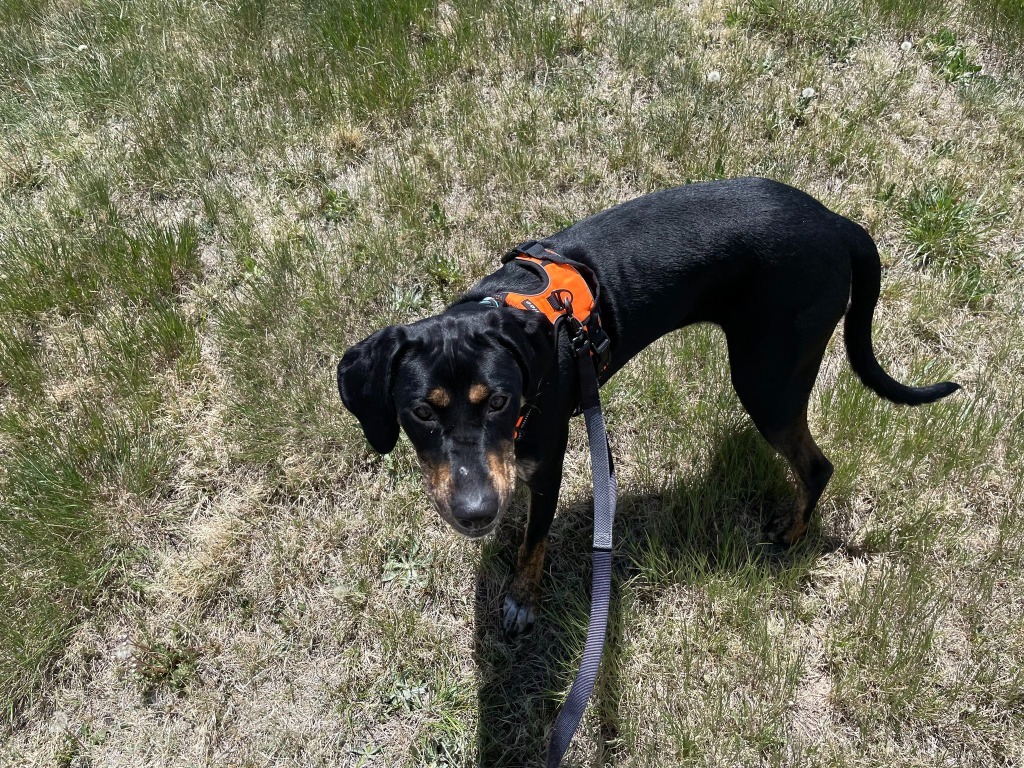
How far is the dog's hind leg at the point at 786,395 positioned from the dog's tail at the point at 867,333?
21 centimetres

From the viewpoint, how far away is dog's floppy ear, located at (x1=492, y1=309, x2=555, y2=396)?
90.0 inches

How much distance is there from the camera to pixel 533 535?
275 cm

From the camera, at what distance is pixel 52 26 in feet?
19.0

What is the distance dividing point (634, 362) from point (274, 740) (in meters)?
2.35

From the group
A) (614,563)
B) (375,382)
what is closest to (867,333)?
(614,563)

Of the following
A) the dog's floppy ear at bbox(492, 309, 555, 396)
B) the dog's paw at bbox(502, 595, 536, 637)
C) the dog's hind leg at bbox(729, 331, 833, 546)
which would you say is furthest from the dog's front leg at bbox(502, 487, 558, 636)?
the dog's hind leg at bbox(729, 331, 833, 546)

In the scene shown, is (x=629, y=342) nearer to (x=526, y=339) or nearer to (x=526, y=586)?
(x=526, y=339)

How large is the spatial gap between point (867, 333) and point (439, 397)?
179 centimetres

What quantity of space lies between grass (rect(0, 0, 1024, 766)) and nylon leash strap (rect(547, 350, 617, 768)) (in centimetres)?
Result: 71

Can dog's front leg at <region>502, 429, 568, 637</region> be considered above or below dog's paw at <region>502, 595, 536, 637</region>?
above

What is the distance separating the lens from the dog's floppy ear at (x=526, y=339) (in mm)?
2287

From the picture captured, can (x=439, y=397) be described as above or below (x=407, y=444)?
above

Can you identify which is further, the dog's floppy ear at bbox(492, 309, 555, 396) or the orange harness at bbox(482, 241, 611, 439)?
the orange harness at bbox(482, 241, 611, 439)

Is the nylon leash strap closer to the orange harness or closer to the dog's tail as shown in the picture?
the orange harness
